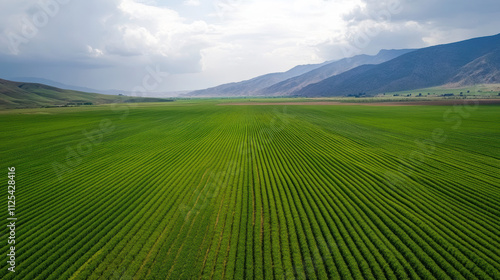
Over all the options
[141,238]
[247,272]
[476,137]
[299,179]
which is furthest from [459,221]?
[476,137]

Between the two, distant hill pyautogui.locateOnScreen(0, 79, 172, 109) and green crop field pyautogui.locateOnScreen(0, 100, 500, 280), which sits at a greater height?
distant hill pyautogui.locateOnScreen(0, 79, 172, 109)

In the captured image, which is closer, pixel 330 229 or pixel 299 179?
pixel 330 229

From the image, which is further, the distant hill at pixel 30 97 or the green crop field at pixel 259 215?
the distant hill at pixel 30 97

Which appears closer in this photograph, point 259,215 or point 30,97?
point 259,215

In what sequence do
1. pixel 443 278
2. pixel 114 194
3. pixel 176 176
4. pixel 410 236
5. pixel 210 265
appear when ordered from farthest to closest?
pixel 176 176
pixel 114 194
pixel 410 236
pixel 210 265
pixel 443 278

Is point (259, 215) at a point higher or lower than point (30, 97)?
lower

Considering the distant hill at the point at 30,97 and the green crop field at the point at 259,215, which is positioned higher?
the distant hill at the point at 30,97

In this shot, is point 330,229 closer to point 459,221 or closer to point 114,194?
point 459,221

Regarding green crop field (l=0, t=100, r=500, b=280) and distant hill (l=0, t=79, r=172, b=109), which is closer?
green crop field (l=0, t=100, r=500, b=280)
